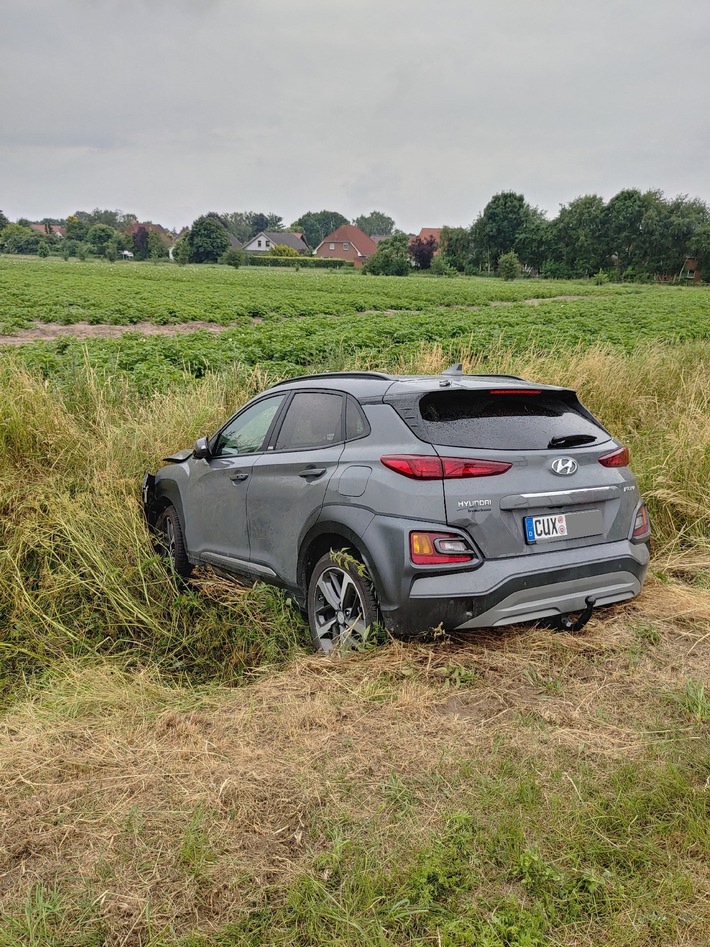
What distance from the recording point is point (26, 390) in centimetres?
731

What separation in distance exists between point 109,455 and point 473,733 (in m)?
5.15

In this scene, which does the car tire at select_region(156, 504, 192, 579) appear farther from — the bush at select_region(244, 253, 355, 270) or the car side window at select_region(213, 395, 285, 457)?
the bush at select_region(244, 253, 355, 270)

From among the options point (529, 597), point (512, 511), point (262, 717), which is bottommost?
point (262, 717)

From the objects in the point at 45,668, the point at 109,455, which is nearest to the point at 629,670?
the point at 45,668

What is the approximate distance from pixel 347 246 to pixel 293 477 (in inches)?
4723

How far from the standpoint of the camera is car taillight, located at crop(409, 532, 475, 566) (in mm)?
3562

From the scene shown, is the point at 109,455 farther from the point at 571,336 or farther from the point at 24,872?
the point at 571,336

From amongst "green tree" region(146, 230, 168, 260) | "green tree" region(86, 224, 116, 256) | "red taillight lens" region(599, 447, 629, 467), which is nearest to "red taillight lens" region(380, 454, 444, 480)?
"red taillight lens" region(599, 447, 629, 467)

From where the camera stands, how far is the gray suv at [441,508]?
360cm

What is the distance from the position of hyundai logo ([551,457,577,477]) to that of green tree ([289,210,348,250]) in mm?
167335

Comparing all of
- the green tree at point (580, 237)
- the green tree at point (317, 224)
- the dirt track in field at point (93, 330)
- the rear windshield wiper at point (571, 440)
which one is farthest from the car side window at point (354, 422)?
the green tree at point (317, 224)

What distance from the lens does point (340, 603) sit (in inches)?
158

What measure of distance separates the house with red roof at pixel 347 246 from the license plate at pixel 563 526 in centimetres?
11778

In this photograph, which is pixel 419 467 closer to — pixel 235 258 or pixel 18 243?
pixel 235 258
